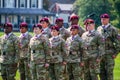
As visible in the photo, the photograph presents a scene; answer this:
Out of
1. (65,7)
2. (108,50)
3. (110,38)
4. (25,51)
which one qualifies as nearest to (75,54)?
(108,50)

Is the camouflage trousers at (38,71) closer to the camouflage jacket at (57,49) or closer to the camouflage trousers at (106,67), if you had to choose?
the camouflage jacket at (57,49)

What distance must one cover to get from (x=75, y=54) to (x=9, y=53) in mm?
1846

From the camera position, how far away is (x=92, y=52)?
16891mm

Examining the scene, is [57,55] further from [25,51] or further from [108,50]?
[108,50]

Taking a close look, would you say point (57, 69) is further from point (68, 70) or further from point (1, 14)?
point (1, 14)

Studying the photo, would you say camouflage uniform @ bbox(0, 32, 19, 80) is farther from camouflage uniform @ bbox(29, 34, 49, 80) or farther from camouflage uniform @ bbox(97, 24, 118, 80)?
camouflage uniform @ bbox(97, 24, 118, 80)

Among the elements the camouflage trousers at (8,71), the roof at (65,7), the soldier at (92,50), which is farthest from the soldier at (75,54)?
the roof at (65,7)

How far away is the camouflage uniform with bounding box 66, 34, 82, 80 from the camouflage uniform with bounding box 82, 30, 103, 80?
0.42 meters

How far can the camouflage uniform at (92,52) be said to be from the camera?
16797mm

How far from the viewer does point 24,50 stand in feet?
56.6

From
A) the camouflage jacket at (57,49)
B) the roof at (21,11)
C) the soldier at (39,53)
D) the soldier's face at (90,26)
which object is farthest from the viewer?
the roof at (21,11)

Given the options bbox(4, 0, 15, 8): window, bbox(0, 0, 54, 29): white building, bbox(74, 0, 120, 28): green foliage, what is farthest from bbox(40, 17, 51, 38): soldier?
bbox(4, 0, 15, 8): window

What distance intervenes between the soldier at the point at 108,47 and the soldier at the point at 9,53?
260cm

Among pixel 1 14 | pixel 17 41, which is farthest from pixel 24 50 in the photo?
pixel 1 14
